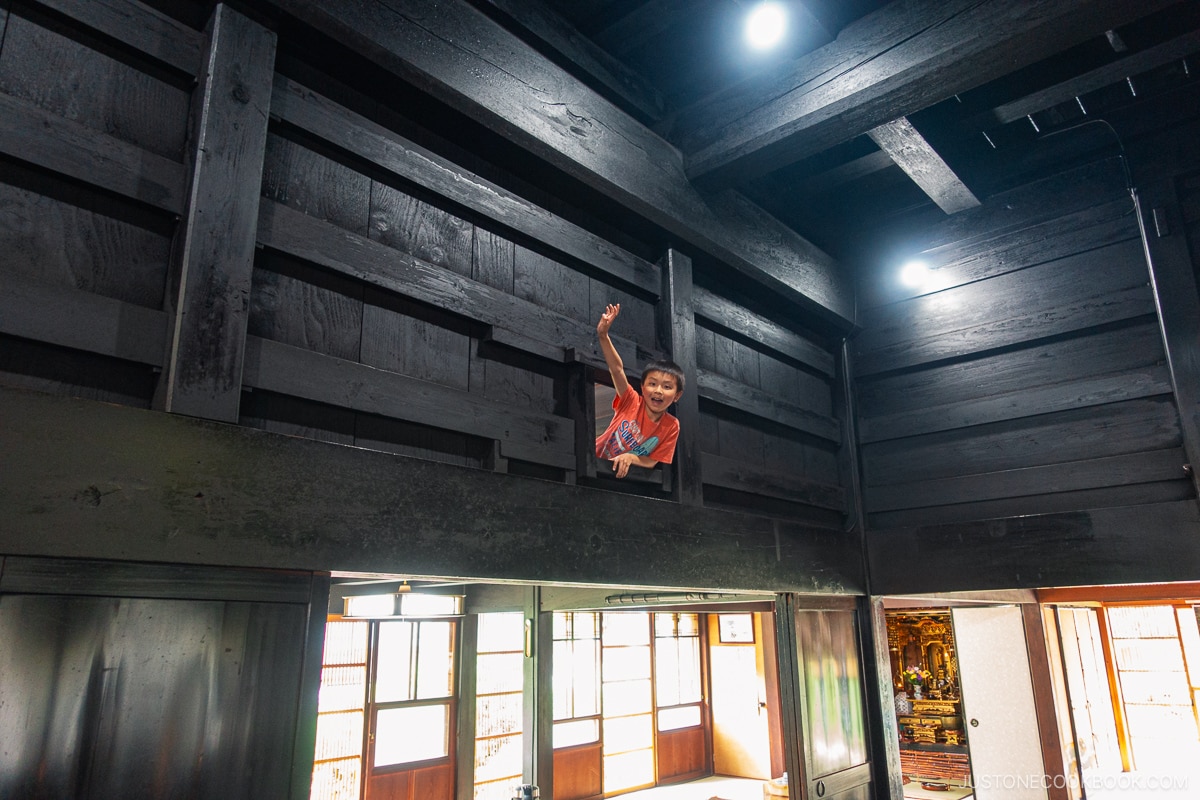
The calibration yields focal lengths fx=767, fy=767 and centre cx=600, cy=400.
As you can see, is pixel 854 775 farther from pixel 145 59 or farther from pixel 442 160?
pixel 145 59

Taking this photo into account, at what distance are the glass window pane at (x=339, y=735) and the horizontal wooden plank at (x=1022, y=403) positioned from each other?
618 cm

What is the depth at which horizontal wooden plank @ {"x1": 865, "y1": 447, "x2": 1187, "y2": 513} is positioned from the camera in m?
4.17

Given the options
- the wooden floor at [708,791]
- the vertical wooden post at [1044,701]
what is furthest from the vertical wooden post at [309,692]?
the wooden floor at [708,791]

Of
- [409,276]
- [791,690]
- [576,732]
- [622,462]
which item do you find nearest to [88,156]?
[409,276]

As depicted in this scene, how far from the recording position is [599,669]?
440 inches

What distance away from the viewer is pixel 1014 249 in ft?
16.1

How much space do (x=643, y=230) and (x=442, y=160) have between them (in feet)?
Result: 4.15

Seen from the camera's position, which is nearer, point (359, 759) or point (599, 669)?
point (359, 759)

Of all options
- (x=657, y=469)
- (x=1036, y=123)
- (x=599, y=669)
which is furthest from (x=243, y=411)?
(x=599, y=669)

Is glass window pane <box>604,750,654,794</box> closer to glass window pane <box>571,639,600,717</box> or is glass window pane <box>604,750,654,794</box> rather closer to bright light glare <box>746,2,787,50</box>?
glass window pane <box>571,639,600,717</box>

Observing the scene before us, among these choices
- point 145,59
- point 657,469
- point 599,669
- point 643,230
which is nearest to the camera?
point 145,59

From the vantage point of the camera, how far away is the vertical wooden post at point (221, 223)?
6.93 ft

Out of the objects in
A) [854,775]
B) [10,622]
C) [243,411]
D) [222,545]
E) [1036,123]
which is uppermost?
[1036,123]

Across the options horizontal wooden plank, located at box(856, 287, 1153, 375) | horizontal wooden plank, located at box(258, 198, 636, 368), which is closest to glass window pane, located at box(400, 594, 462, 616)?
horizontal wooden plank, located at box(856, 287, 1153, 375)
